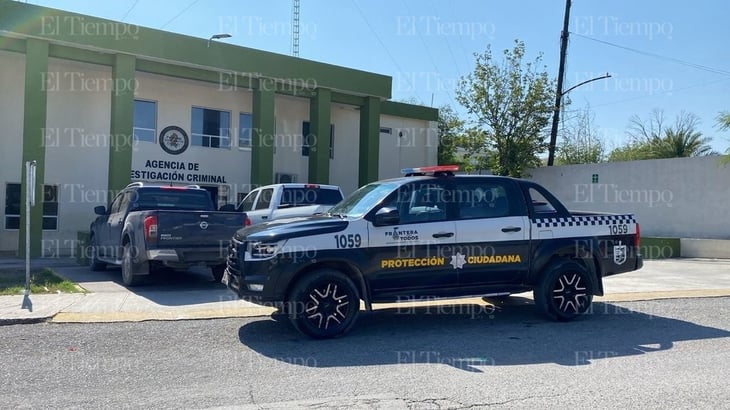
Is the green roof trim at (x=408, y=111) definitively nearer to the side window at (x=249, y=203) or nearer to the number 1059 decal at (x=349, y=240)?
the side window at (x=249, y=203)

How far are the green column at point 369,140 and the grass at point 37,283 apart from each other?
12296 mm

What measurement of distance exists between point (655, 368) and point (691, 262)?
1340 centimetres

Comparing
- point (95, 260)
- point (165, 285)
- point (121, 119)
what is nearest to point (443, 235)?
point (165, 285)

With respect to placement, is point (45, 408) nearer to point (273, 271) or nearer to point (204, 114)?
point (273, 271)

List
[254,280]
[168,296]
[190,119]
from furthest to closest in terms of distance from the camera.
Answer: [190,119] → [168,296] → [254,280]

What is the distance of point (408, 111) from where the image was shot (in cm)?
2561

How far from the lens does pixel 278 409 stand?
15.8ft

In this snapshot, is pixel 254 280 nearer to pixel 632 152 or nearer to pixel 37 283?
pixel 37 283

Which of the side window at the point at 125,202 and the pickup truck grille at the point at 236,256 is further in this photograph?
the side window at the point at 125,202

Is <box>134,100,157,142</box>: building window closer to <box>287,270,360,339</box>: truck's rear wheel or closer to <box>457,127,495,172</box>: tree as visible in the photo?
<box>457,127,495,172</box>: tree

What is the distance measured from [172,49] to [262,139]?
3959mm

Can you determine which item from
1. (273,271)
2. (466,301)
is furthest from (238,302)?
(466,301)

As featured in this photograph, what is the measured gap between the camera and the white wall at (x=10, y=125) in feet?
56.7

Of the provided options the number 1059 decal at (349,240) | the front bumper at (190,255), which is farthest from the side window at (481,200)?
the front bumper at (190,255)
